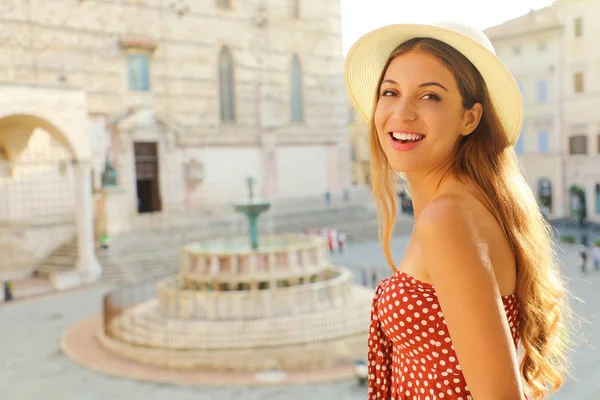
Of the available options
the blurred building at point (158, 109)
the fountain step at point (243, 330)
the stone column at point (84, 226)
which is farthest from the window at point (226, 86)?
the fountain step at point (243, 330)

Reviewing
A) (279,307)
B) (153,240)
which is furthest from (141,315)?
(153,240)

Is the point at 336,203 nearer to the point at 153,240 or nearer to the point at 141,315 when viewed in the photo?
the point at 153,240

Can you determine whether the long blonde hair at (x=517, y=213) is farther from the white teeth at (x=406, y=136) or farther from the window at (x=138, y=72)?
the window at (x=138, y=72)

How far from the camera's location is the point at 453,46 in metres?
1.64

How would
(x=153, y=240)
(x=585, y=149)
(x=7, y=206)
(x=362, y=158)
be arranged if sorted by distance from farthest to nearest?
(x=362, y=158)
(x=585, y=149)
(x=153, y=240)
(x=7, y=206)

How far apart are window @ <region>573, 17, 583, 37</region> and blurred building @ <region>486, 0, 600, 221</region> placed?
0.03 meters

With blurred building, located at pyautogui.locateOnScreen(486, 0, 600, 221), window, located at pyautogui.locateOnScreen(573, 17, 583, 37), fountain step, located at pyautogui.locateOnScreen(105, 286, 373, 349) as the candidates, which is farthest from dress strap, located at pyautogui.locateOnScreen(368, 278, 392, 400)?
window, located at pyautogui.locateOnScreen(573, 17, 583, 37)

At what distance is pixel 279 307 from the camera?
425 inches

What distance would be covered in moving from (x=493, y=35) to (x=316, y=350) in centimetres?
2363

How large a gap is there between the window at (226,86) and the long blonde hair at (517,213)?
23.7 metres

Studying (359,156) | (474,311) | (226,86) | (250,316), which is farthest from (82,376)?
(359,156)

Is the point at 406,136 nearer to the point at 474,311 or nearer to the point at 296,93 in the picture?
the point at 474,311

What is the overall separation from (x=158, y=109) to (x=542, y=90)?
17.1m

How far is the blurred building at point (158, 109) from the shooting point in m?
18.1
